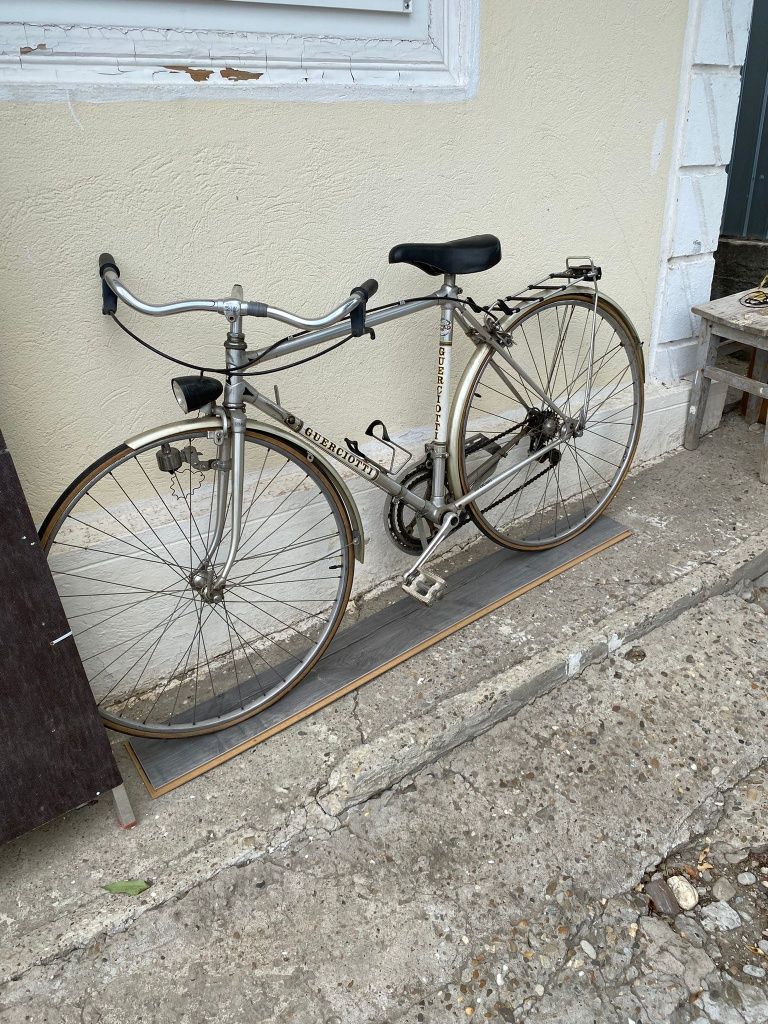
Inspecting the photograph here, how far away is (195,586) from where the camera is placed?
2.27 m

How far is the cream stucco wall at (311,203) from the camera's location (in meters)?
2.09

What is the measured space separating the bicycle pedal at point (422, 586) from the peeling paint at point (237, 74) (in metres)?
1.60

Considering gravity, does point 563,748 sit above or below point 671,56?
below

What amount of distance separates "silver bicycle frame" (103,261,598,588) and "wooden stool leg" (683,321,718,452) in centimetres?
108

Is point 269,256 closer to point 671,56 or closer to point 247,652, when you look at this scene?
point 247,652

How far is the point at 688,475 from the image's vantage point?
Result: 3.75m

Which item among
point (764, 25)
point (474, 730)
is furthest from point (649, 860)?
point (764, 25)

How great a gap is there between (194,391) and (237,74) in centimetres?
96

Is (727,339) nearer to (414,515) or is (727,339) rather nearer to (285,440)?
(414,515)

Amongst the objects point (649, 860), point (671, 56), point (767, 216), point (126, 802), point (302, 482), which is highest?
point (671, 56)

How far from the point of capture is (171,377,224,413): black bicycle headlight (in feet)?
6.50

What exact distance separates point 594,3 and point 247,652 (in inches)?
106

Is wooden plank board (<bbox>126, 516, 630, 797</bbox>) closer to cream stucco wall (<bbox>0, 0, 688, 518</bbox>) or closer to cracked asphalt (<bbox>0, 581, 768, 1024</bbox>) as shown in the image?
cracked asphalt (<bbox>0, 581, 768, 1024</bbox>)

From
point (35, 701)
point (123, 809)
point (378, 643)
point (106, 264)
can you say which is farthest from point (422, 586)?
point (106, 264)
